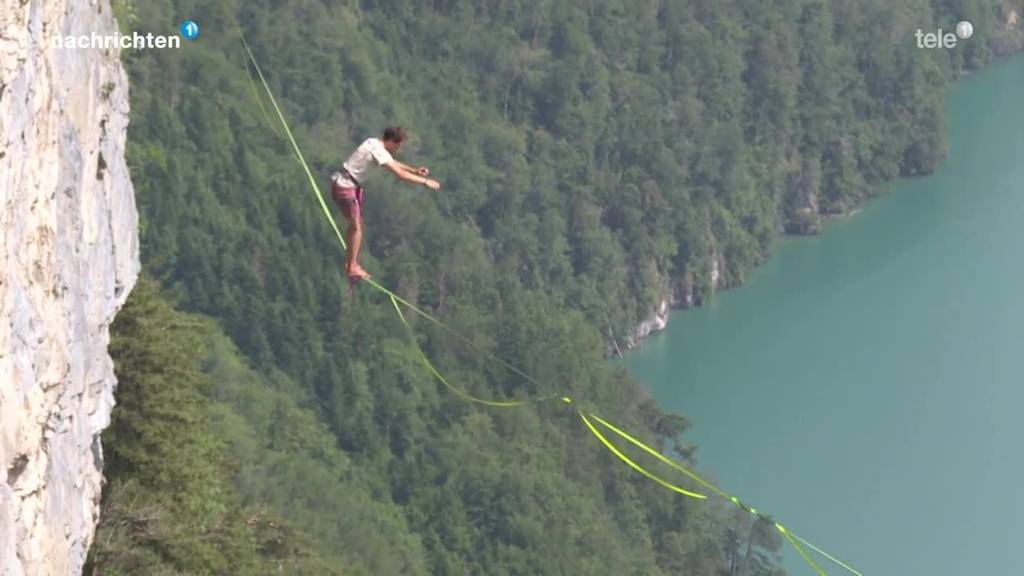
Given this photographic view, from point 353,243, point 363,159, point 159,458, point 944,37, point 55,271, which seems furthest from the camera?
point 944,37

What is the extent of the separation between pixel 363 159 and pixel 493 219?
72.3 m

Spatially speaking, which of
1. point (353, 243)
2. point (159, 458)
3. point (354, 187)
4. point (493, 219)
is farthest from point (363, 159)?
point (493, 219)

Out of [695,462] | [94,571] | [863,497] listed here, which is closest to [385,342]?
[695,462]

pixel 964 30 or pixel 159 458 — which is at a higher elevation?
pixel 159 458

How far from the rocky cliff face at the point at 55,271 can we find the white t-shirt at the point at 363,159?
188cm

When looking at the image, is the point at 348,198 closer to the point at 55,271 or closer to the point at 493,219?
the point at 55,271

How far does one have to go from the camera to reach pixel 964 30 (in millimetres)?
103938

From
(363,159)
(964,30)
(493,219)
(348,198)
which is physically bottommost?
(493,219)

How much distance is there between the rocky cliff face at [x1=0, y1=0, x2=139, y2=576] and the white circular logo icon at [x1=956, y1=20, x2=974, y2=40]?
87633mm

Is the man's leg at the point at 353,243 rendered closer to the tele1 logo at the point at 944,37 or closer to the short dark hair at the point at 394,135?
the short dark hair at the point at 394,135

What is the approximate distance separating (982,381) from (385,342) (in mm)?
17667

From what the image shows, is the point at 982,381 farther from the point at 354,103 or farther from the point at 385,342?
the point at 354,103

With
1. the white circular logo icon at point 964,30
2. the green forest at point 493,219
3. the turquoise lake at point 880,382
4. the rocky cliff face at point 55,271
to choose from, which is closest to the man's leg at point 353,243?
the rocky cliff face at point 55,271

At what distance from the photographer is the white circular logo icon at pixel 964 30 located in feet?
342
